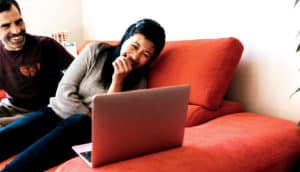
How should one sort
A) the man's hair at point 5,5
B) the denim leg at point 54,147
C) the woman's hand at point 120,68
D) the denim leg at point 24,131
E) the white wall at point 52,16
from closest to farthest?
the denim leg at point 54,147
the denim leg at point 24,131
the woman's hand at point 120,68
the man's hair at point 5,5
the white wall at point 52,16

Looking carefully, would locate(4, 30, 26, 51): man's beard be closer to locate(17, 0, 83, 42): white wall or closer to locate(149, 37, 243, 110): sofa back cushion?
locate(149, 37, 243, 110): sofa back cushion

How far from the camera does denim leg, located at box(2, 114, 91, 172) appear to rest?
0.91 m

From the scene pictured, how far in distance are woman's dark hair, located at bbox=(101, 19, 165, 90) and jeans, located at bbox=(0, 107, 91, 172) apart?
273mm

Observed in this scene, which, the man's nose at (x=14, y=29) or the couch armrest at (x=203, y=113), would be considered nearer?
the couch armrest at (x=203, y=113)

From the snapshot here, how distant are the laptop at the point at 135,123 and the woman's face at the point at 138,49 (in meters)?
0.49

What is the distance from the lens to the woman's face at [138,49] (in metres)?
1.27

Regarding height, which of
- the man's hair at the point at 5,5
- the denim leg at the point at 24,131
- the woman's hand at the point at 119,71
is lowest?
the denim leg at the point at 24,131

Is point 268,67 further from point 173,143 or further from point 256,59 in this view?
point 173,143

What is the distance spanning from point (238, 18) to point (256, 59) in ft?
0.68

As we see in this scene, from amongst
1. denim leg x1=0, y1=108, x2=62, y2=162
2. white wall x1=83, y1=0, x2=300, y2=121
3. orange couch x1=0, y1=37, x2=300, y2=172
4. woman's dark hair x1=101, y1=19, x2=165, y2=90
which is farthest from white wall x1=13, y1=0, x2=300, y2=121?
denim leg x1=0, y1=108, x2=62, y2=162

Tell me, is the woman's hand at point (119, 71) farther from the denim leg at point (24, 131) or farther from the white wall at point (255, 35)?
the white wall at point (255, 35)

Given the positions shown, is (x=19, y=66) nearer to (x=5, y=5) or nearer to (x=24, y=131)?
(x=5, y=5)

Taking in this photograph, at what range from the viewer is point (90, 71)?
131cm

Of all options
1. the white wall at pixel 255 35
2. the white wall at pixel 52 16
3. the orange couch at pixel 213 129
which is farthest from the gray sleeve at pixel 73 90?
the white wall at pixel 52 16
